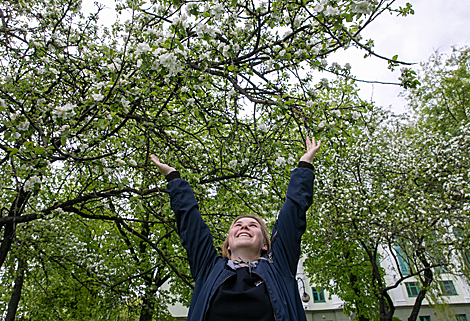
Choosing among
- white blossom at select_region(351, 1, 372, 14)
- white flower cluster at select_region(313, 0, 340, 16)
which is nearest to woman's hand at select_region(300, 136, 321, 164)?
white blossom at select_region(351, 1, 372, 14)

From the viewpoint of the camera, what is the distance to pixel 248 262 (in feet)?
5.84

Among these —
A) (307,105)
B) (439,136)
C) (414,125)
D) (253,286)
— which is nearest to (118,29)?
(307,105)

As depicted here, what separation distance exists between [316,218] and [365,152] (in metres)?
3.34

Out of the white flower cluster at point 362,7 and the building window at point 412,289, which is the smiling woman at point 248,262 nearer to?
the white flower cluster at point 362,7

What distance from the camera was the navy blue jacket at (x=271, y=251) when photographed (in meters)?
1.65

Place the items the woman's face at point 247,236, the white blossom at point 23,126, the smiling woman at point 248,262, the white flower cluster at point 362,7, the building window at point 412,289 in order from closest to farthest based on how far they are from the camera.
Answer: the smiling woman at point 248,262
the woman's face at point 247,236
the white flower cluster at point 362,7
the white blossom at point 23,126
the building window at point 412,289

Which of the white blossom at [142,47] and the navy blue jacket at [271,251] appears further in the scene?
the white blossom at [142,47]

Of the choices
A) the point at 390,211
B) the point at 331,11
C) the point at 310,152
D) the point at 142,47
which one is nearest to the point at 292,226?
the point at 310,152

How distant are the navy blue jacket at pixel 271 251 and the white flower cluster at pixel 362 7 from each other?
58.1 inches

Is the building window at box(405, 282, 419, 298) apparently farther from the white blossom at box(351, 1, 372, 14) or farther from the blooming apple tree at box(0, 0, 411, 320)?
the white blossom at box(351, 1, 372, 14)

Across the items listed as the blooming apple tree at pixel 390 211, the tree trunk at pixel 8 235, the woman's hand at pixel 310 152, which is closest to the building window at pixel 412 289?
the blooming apple tree at pixel 390 211

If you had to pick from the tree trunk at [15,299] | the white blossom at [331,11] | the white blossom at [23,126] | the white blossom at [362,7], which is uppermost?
the white blossom at [331,11]

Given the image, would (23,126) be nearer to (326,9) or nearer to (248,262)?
(248,262)

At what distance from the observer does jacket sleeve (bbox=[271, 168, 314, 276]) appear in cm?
183
